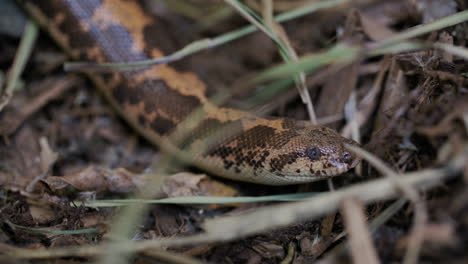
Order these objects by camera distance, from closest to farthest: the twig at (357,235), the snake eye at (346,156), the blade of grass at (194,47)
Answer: the twig at (357,235) → the snake eye at (346,156) → the blade of grass at (194,47)

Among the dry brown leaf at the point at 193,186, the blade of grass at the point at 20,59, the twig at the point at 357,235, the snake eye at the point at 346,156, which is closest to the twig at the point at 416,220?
the twig at the point at 357,235

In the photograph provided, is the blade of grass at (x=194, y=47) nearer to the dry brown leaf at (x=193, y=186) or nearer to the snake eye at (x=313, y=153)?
the dry brown leaf at (x=193, y=186)

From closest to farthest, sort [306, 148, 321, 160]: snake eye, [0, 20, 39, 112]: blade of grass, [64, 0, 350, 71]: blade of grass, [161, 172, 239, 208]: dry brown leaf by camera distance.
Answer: [306, 148, 321, 160]: snake eye
[161, 172, 239, 208]: dry brown leaf
[64, 0, 350, 71]: blade of grass
[0, 20, 39, 112]: blade of grass

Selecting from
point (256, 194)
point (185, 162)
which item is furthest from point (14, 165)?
point (256, 194)

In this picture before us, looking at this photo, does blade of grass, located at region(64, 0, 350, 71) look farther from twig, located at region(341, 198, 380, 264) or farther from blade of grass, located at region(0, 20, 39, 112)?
twig, located at region(341, 198, 380, 264)

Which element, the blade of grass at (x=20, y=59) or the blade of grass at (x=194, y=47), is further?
the blade of grass at (x=20, y=59)

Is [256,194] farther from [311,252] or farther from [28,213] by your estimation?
[28,213]

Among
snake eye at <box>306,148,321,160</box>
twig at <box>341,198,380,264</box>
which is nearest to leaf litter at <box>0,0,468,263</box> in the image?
twig at <box>341,198,380,264</box>

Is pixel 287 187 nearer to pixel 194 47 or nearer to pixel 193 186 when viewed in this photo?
pixel 193 186
